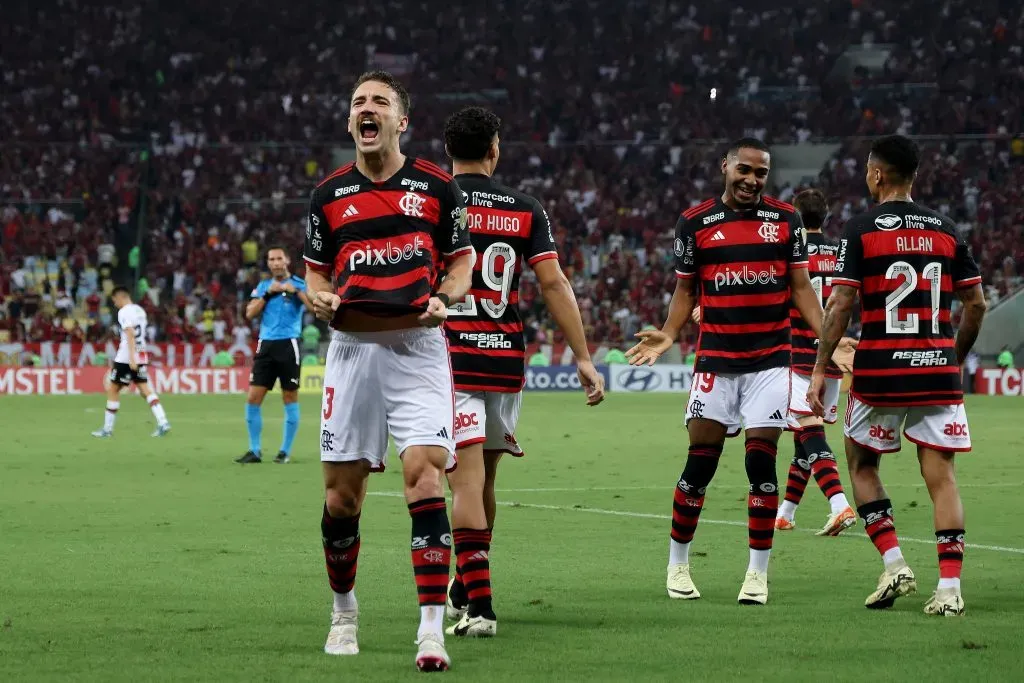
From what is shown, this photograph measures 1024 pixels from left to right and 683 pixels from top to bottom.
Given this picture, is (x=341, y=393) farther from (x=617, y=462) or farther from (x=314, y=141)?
(x=314, y=141)

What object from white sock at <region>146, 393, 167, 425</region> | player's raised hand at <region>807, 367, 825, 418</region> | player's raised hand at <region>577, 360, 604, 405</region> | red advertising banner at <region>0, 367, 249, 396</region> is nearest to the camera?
player's raised hand at <region>577, 360, 604, 405</region>

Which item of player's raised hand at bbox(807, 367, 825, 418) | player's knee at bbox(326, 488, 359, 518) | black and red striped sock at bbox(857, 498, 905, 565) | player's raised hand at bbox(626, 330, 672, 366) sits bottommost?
black and red striped sock at bbox(857, 498, 905, 565)

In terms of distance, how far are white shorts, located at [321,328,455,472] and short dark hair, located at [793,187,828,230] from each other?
18.7 ft

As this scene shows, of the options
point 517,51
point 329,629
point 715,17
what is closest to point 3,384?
point 517,51

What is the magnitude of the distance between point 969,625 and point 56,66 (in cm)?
4960

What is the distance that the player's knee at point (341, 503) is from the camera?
6328 millimetres

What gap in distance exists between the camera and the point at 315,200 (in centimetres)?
640

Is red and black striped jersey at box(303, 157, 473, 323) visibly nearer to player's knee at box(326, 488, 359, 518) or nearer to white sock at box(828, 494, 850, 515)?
player's knee at box(326, 488, 359, 518)

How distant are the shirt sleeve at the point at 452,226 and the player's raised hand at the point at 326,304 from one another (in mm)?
524

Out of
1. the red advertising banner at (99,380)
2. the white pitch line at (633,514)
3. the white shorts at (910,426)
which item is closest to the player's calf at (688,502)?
the white shorts at (910,426)

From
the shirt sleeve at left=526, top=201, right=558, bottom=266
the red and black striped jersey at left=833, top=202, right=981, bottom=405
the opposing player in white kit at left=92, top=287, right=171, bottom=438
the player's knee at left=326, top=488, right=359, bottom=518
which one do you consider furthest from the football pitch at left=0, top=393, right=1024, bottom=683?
the opposing player in white kit at left=92, top=287, right=171, bottom=438

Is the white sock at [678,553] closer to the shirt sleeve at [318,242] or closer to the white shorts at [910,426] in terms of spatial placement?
the white shorts at [910,426]

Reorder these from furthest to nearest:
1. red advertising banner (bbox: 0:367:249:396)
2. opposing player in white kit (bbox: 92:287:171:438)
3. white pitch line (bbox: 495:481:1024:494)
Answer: red advertising banner (bbox: 0:367:249:396), opposing player in white kit (bbox: 92:287:171:438), white pitch line (bbox: 495:481:1024:494)

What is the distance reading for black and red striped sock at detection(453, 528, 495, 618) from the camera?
6.96 m
